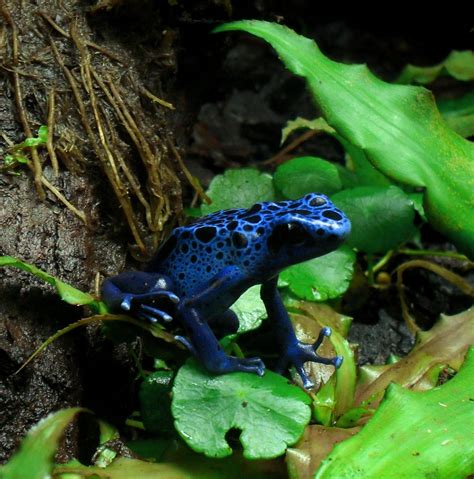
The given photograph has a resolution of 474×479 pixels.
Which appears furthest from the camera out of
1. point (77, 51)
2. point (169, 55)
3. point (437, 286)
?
point (437, 286)

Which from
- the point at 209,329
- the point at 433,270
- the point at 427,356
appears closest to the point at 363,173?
the point at 433,270

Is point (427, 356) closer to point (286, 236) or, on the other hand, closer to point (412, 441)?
point (412, 441)

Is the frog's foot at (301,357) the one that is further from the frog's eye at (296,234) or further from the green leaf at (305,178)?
the green leaf at (305,178)

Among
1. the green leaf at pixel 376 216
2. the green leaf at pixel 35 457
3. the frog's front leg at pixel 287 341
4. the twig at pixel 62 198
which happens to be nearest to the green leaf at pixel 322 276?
the green leaf at pixel 376 216

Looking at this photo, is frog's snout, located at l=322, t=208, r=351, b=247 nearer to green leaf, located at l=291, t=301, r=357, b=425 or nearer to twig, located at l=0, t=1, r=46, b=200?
green leaf, located at l=291, t=301, r=357, b=425

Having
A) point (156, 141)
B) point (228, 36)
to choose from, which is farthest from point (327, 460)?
point (228, 36)

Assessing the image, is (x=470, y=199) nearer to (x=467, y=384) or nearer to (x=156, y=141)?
(x=467, y=384)

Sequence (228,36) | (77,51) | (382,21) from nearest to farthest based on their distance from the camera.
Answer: (77,51), (228,36), (382,21)

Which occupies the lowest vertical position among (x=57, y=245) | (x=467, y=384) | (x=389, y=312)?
(x=389, y=312)
